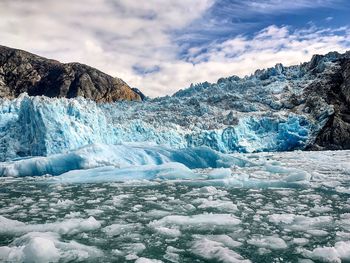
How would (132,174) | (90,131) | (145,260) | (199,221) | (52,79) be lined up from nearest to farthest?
1. (145,260)
2. (199,221)
3. (132,174)
4. (90,131)
5. (52,79)

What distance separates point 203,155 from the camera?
45.8 feet

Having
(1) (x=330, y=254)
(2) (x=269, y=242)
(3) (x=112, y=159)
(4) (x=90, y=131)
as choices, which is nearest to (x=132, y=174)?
(3) (x=112, y=159)

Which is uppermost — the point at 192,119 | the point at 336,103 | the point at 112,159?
the point at 336,103

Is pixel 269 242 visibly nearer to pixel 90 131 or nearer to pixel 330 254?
pixel 330 254

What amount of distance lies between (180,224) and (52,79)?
227ft

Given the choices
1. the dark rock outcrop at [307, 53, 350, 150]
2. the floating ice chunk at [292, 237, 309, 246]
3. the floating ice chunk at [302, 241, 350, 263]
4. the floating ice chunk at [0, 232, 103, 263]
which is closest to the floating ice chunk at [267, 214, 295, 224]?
the floating ice chunk at [292, 237, 309, 246]

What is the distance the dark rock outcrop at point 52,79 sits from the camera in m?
66.8

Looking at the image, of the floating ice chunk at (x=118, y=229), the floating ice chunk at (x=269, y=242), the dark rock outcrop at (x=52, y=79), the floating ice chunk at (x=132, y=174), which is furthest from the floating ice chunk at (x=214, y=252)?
the dark rock outcrop at (x=52, y=79)

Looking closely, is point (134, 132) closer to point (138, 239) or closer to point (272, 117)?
point (272, 117)

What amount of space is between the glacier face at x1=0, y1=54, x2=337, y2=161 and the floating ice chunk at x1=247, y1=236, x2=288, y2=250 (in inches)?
535

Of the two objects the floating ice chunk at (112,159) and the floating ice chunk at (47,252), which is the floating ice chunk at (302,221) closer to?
the floating ice chunk at (47,252)

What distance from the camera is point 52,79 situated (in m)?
69.4

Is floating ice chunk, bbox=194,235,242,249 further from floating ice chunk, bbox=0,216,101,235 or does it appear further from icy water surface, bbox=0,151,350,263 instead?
floating ice chunk, bbox=0,216,101,235

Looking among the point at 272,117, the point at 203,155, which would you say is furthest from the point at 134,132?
A: the point at 272,117
